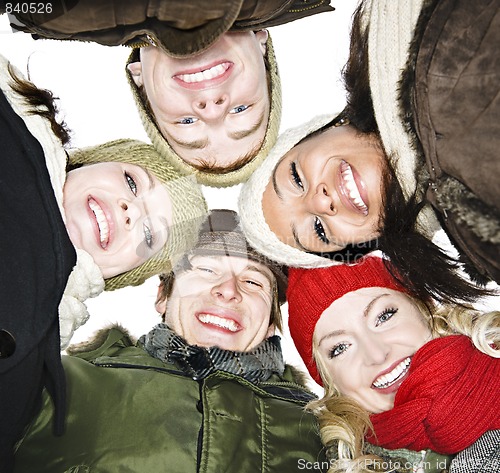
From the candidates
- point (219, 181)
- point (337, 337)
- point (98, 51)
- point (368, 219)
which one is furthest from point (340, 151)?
point (98, 51)

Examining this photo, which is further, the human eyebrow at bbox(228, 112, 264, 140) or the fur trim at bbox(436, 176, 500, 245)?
the human eyebrow at bbox(228, 112, 264, 140)

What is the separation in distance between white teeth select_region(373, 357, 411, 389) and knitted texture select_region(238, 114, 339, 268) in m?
0.26

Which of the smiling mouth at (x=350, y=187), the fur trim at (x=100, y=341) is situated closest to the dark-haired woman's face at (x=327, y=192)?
the smiling mouth at (x=350, y=187)

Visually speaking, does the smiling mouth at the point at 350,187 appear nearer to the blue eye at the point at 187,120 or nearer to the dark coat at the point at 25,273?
the blue eye at the point at 187,120

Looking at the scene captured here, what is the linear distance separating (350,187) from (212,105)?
325mm

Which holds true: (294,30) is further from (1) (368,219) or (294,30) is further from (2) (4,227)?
(2) (4,227)

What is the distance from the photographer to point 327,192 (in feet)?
4.50

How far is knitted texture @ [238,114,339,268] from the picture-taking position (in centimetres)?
146

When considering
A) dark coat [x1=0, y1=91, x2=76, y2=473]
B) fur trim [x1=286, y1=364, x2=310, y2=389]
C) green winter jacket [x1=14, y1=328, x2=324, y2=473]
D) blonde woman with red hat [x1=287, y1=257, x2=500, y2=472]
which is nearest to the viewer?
dark coat [x1=0, y1=91, x2=76, y2=473]

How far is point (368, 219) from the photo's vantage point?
140 centimetres

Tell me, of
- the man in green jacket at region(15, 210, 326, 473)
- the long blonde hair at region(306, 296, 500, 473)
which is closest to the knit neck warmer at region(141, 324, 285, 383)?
the man in green jacket at region(15, 210, 326, 473)

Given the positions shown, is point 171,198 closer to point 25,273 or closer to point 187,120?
point 187,120

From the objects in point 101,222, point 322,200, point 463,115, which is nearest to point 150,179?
point 101,222

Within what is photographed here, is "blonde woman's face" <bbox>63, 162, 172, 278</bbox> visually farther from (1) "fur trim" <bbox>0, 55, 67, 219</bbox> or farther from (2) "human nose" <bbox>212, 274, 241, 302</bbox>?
(2) "human nose" <bbox>212, 274, 241, 302</bbox>
